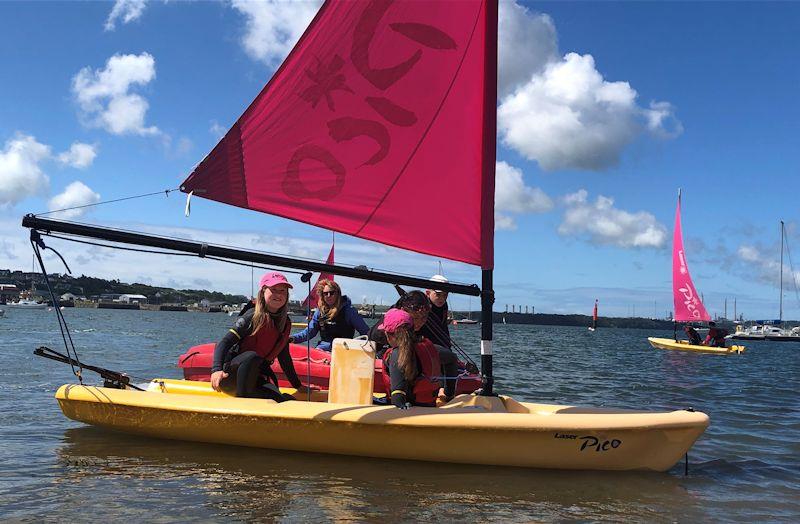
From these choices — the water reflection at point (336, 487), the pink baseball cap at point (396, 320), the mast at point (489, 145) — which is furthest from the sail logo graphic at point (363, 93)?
the water reflection at point (336, 487)

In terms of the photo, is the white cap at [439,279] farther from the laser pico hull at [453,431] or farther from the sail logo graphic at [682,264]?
the sail logo graphic at [682,264]

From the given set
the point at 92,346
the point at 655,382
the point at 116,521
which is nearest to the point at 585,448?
the point at 116,521

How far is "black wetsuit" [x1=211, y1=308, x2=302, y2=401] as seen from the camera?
6.68 meters

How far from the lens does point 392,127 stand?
6777 mm

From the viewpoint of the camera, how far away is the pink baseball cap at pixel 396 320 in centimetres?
662

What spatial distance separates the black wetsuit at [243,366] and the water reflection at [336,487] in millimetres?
642

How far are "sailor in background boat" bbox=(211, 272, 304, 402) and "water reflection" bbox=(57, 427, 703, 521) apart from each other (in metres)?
0.75

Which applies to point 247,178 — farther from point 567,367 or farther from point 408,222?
point 567,367

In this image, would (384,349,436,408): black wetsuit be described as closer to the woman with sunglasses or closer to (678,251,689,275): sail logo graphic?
the woman with sunglasses

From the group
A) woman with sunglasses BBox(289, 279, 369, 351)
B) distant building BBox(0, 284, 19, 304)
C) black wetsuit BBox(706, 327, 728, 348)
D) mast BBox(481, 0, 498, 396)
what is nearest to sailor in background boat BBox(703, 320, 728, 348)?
black wetsuit BBox(706, 327, 728, 348)

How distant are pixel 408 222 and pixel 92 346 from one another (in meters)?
22.2

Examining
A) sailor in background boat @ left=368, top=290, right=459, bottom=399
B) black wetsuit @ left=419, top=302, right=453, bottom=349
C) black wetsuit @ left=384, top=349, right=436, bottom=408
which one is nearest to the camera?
black wetsuit @ left=384, top=349, right=436, bottom=408

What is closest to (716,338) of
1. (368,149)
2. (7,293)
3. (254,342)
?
(368,149)

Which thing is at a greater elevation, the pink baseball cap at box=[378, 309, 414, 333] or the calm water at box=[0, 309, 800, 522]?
the pink baseball cap at box=[378, 309, 414, 333]
